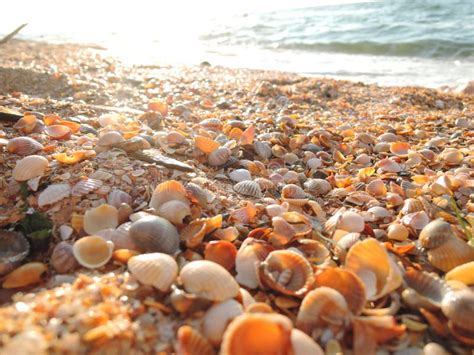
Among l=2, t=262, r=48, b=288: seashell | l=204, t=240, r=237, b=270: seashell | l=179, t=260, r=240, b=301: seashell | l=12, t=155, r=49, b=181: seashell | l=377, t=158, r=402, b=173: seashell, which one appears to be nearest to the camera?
l=179, t=260, r=240, b=301: seashell

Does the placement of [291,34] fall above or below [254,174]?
above

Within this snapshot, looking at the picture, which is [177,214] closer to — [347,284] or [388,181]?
[347,284]

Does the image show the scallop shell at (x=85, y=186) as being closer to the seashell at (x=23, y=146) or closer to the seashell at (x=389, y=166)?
the seashell at (x=23, y=146)

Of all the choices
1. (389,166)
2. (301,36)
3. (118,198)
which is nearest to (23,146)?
(118,198)

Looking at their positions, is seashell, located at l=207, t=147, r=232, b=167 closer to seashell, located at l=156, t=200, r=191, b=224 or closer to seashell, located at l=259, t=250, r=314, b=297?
seashell, located at l=156, t=200, r=191, b=224

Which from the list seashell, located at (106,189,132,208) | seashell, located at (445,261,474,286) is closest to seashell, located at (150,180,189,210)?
seashell, located at (106,189,132,208)

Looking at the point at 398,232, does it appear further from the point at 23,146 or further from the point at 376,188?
the point at 23,146

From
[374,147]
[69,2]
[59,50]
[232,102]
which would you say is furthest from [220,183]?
[69,2]
